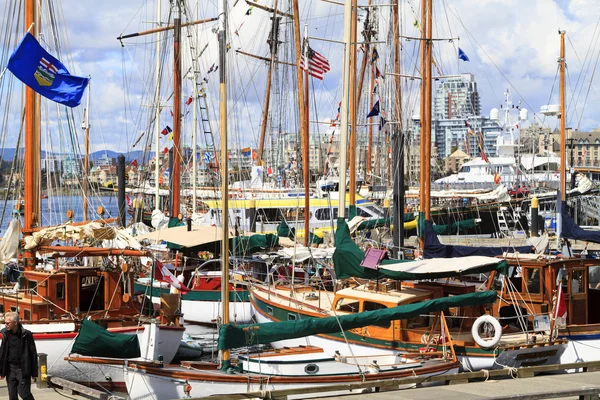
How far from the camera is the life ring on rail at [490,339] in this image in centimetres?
1909

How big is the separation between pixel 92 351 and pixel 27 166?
28.2 feet

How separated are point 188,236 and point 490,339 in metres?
14.1

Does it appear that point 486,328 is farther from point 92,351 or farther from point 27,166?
point 27,166

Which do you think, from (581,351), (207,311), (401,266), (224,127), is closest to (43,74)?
(224,127)

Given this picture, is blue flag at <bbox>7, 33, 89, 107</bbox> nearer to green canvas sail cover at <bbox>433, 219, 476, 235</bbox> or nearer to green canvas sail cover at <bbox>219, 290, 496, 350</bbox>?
→ green canvas sail cover at <bbox>219, 290, 496, 350</bbox>

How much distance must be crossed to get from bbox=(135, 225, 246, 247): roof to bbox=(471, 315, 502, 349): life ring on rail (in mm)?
11684

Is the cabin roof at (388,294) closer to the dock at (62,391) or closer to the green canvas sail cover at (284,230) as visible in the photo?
the dock at (62,391)

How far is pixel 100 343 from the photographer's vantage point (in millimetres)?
16875

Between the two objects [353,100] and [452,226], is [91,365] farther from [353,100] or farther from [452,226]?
[452,226]

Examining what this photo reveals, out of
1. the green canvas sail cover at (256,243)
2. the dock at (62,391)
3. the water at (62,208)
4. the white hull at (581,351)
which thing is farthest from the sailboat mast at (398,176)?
the dock at (62,391)

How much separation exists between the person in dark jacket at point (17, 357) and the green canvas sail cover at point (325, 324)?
13.6 feet

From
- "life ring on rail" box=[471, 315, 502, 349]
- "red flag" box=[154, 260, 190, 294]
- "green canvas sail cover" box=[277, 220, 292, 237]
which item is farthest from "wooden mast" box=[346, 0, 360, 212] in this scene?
"red flag" box=[154, 260, 190, 294]

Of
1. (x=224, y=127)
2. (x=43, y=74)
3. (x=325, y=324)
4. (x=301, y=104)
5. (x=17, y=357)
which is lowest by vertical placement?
(x=325, y=324)

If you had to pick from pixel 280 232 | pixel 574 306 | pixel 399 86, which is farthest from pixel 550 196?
pixel 574 306
